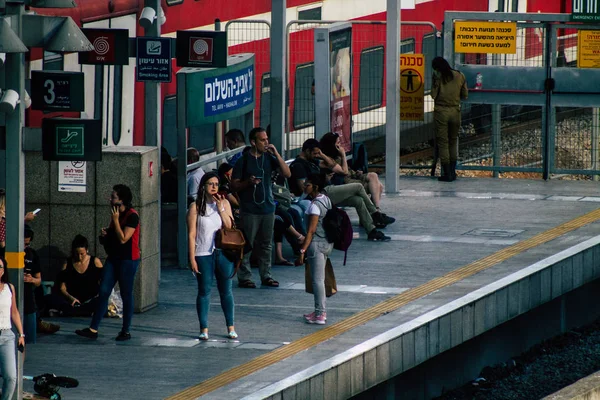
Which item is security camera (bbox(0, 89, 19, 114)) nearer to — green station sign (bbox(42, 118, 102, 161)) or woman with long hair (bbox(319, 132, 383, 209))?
green station sign (bbox(42, 118, 102, 161))

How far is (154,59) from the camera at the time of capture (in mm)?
13852

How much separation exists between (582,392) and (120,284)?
3.74 m

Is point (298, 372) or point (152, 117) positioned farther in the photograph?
point (152, 117)

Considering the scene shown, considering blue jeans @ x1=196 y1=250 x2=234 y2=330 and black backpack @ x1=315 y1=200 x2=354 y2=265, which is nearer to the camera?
blue jeans @ x1=196 y1=250 x2=234 y2=330

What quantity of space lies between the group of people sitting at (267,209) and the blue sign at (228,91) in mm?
507

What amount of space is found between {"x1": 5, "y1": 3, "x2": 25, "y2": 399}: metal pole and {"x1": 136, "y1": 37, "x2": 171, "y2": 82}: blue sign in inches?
161

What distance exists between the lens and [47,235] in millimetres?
13320

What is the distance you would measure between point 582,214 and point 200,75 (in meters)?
5.53

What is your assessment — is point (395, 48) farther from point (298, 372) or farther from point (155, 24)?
point (298, 372)

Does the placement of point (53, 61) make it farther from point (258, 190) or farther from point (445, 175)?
point (445, 175)

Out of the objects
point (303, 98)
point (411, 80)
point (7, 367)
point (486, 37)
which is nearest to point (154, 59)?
point (7, 367)

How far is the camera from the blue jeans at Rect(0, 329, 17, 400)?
9.90 meters

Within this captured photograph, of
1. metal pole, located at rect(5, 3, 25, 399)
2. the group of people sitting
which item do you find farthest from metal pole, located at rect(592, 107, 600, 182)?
metal pole, located at rect(5, 3, 25, 399)

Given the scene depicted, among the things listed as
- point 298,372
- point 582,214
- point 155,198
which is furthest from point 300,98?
point 298,372
